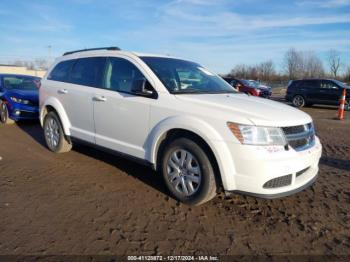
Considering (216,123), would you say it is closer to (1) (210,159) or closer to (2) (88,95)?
(1) (210,159)

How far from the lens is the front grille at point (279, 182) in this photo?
3.38m

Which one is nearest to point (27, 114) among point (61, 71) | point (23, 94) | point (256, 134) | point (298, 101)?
point (23, 94)

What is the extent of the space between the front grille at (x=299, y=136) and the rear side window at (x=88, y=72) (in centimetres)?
286

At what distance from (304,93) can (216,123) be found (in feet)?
54.6

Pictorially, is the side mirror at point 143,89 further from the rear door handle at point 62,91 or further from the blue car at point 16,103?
the blue car at point 16,103

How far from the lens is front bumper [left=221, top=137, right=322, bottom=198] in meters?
3.29

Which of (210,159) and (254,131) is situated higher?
(254,131)

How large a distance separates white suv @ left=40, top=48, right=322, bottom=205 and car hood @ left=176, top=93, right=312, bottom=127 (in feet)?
0.04

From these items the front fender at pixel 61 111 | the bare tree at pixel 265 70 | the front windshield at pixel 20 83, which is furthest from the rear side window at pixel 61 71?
the bare tree at pixel 265 70

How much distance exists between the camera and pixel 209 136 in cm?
351

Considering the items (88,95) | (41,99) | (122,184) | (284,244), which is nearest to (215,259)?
(284,244)

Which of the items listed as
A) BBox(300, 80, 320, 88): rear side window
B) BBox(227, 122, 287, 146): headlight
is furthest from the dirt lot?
BBox(300, 80, 320, 88): rear side window

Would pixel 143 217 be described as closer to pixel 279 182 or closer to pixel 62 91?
pixel 279 182

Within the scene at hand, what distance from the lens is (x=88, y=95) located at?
502 cm
